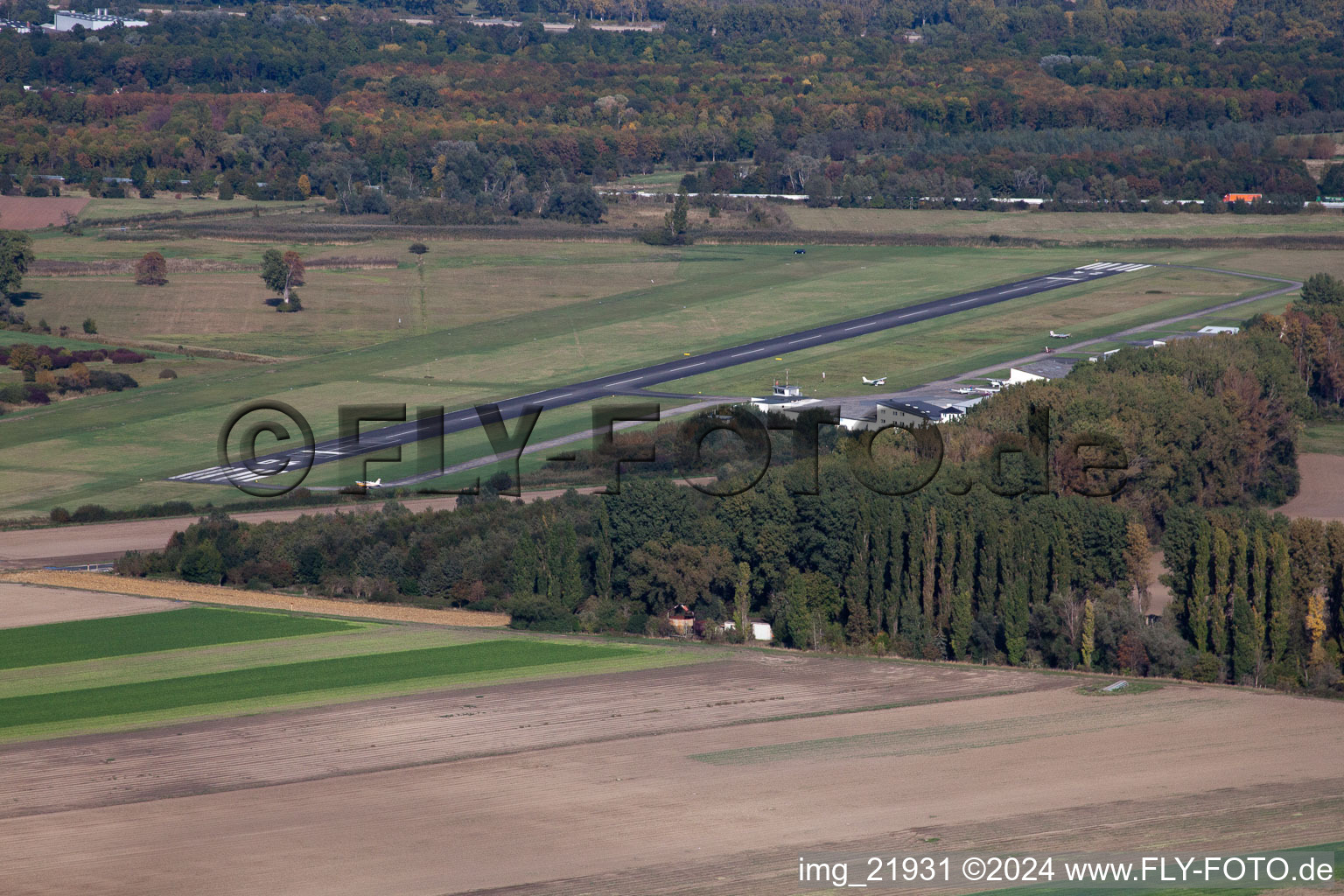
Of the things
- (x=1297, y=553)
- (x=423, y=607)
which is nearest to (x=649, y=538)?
(x=423, y=607)

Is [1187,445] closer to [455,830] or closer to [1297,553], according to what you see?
[1297,553]

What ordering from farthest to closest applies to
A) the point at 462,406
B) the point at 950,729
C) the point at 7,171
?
the point at 7,171 → the point at 462,406 → the point at 950,729

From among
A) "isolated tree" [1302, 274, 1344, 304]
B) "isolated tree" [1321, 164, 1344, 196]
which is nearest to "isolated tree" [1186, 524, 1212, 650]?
"isolated tree" [1302, 274, 1344, 304]

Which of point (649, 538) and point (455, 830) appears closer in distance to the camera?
point (455, 830)

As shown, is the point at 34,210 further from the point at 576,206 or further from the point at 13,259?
the point at 576,206

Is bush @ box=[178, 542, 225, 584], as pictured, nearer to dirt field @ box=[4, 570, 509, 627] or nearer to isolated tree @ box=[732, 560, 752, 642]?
dirt field @ box=[4, 570, 509, 627]

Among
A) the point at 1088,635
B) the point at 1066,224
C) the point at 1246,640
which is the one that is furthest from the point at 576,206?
the point at 1246,640
